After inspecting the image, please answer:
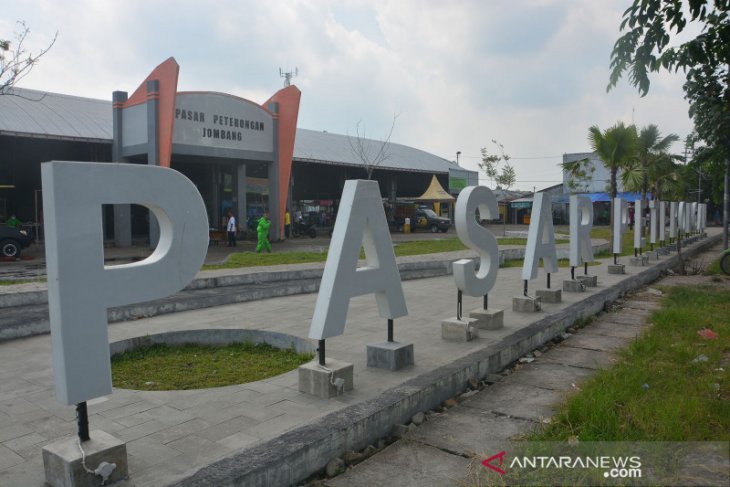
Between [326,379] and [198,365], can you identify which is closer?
[326,379]

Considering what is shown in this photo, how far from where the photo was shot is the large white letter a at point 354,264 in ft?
15.6

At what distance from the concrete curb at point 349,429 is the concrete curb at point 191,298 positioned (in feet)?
16.3

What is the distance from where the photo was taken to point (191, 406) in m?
4.56

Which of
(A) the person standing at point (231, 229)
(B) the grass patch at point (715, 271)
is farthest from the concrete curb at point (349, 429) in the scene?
(A) the person standing at point (231, 229)

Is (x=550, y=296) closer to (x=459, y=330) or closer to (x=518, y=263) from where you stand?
(x=459, y=330)

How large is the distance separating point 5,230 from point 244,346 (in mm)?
13867

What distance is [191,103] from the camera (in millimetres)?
20812

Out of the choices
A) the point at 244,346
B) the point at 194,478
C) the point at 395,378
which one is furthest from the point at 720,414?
the point at 244,346

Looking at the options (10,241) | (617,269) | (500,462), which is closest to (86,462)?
(500,462)

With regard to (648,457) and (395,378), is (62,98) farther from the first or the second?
(648,457)

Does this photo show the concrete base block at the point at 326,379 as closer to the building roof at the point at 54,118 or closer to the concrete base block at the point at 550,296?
the concrete base block at the point at 550,296

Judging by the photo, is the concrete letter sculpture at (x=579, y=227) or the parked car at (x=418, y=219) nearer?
the concrete letter sculpture at (x=579, y=227)

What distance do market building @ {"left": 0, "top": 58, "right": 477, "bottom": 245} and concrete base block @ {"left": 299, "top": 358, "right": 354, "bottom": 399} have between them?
1576 cm

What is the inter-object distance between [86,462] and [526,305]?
6.68 m
